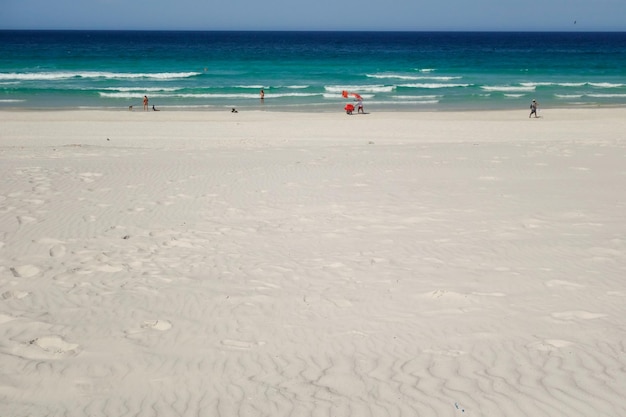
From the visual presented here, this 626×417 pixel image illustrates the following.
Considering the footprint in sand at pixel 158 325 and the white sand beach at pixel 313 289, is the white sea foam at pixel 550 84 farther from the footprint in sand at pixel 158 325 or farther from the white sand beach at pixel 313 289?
the footprint in sand at pixel 158 325

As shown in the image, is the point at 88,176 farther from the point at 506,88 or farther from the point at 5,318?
the point at 506,88

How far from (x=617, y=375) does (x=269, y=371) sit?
8.11 feet

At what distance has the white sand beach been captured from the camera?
416 cm

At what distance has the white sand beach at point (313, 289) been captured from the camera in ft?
13.6

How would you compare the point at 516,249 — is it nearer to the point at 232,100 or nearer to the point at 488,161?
the point at 488,161

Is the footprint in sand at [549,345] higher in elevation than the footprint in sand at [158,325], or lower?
higher

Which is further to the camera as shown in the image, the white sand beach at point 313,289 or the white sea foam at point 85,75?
the white sea foam at point 85,75

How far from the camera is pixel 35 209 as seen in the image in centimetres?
919

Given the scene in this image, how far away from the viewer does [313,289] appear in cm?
612

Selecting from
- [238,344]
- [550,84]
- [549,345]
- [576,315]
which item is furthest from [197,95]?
[549,345]

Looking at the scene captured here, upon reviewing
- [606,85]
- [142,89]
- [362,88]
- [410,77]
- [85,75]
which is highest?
[410,77]

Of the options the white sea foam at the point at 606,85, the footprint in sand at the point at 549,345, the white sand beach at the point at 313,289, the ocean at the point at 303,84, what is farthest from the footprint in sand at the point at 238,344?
the white sea foam at the point at 606,85

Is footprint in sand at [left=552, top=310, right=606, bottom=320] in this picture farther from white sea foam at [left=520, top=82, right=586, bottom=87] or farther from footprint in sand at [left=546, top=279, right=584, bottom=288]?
white sea foam at [left=520, top=82, right=586, bottom=87]

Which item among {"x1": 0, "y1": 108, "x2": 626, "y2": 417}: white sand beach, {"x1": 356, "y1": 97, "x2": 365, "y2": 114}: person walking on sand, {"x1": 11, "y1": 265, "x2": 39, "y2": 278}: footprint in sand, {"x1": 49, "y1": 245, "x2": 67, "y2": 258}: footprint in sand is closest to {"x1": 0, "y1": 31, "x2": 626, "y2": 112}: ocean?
{"x1": 356, "y1": 97, "x2": 365, "y2": 114}: person walking on sand
